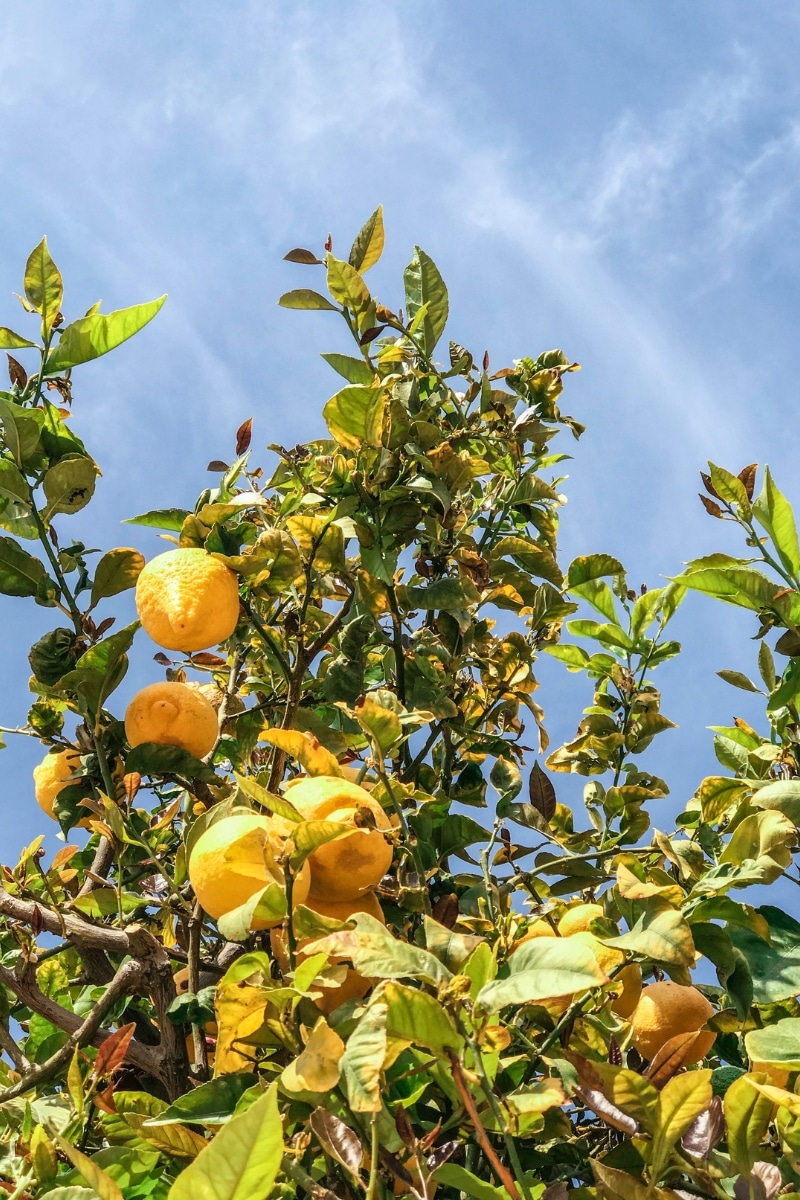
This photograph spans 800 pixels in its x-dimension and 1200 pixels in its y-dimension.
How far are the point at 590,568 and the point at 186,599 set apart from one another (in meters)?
0.99

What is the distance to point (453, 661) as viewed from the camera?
2.04m

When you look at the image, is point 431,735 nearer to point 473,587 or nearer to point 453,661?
point 453,661

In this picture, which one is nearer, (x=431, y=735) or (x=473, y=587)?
(x=473, y=587)

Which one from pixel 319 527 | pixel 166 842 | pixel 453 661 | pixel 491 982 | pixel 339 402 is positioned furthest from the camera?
pixel 166 842

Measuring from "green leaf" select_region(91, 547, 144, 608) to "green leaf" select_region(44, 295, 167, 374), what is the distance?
1.16 ft

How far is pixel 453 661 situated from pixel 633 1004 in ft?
2.53

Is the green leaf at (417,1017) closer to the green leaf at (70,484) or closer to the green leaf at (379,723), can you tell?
the green leaf at (379,723)

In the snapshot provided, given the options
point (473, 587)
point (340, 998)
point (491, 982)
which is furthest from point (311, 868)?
point (473, 587)

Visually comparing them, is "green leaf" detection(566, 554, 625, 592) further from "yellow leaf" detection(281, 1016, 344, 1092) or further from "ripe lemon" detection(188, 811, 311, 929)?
"yellow leaf" detection(281, 1016, 344, 1092)

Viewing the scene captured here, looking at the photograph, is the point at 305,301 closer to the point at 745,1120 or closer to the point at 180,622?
the point at 180,622

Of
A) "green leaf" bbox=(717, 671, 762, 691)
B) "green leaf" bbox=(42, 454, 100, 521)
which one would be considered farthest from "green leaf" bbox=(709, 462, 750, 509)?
"green leaf" bbox=(42, 454, 100, 521)

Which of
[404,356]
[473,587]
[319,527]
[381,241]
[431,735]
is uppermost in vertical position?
[381,241]

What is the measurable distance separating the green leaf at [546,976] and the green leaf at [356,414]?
39.7 inches

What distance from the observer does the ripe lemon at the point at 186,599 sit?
5.56 ft
